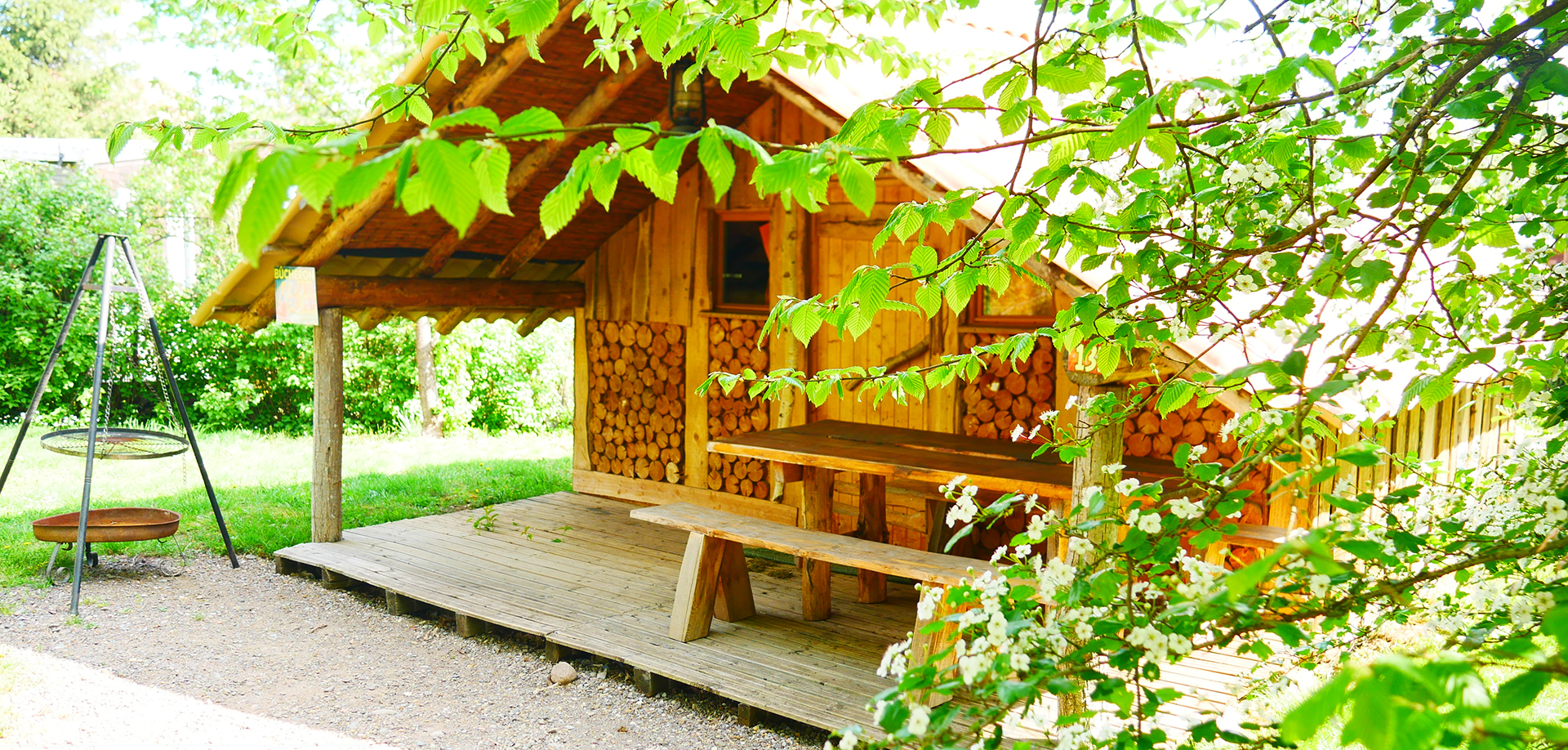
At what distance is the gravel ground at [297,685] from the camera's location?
152 inches

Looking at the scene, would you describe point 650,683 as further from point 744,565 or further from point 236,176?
point 236,176

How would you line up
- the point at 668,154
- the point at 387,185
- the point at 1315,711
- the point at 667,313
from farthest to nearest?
the point at 667,313
the point at 387,185
the point at 668,154
the point at 1315,711

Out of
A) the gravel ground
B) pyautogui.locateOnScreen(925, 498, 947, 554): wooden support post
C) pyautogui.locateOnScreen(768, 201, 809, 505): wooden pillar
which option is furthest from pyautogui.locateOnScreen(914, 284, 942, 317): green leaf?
pyautogui.locateOnScreen(768, 201, 809, 505): wooden pillar

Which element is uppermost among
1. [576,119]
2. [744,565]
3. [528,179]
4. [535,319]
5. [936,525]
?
[576,119]

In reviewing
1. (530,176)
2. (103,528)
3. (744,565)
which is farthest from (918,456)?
(103,528)

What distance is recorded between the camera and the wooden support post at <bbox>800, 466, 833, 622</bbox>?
16.2 ft

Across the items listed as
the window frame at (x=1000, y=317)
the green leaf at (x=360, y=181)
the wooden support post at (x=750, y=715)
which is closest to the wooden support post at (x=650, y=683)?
the wooden support post at (x=750, y=715)

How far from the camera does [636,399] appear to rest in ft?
24.2

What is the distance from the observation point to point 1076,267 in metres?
3.55

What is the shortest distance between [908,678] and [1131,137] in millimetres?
899

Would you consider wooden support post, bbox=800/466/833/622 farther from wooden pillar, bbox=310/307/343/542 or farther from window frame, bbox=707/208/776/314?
wooden pillar, bbox=310/307/343/542

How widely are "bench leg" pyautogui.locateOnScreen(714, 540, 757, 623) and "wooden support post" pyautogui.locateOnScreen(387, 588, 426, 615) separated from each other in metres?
1.71

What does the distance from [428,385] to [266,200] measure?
36.9 ft

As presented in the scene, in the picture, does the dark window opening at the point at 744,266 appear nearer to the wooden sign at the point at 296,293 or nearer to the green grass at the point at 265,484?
the wooden sign at the point at 296,293
